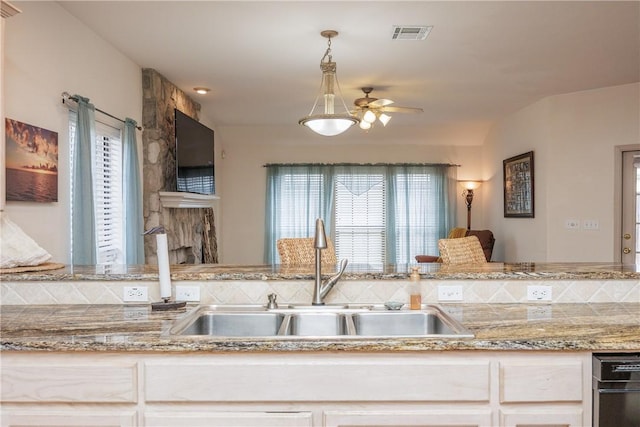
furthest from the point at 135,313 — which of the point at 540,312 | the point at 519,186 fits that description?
the point at 519,186

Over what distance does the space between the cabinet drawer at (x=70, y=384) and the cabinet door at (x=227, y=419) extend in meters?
0.11

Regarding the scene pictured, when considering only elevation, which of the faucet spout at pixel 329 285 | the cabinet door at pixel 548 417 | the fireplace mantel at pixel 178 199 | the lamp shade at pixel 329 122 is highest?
the lamp shade at pixel 329 122

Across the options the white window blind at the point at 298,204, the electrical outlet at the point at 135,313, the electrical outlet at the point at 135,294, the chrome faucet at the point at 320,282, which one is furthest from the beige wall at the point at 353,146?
the chrome faucet at the point at 320,282

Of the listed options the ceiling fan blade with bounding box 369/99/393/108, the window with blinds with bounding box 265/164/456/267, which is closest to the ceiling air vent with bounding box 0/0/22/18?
the ceiling fan blade with bounding box 369/99/393/108

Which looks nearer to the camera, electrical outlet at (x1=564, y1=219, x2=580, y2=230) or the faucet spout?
the faucet spout

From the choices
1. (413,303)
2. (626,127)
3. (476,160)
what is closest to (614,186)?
(626,127)

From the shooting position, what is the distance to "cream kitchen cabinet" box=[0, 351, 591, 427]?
1.37 m

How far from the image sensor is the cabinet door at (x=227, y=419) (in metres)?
1.37

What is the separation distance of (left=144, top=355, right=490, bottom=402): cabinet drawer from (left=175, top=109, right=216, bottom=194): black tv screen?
3088 mm

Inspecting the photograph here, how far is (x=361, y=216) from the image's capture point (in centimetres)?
721

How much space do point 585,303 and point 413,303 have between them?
0.73 metres

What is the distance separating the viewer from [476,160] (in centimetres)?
730

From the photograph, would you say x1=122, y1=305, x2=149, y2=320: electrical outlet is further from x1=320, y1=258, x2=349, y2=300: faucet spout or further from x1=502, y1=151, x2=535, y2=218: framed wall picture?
x1=502, y1=151, x2=535, y2=218: framed wall picture

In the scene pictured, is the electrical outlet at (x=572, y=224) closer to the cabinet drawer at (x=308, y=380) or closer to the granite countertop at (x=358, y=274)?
the granite countertop at (x=358, y=274)
